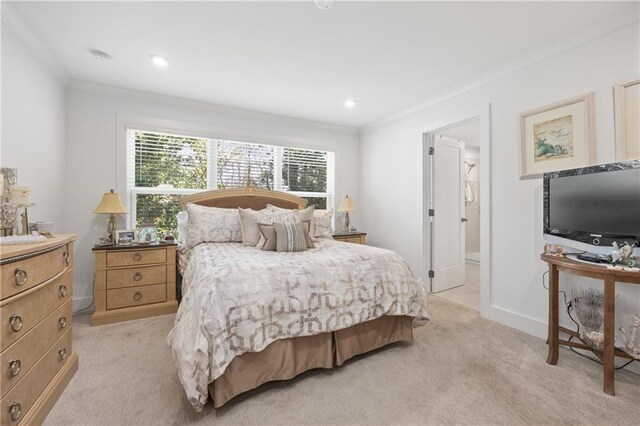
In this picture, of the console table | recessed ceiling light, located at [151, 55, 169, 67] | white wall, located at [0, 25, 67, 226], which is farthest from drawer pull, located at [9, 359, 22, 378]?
the console table

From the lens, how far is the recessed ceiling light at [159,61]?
2546 mm

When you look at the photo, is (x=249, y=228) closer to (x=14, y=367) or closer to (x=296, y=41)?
(x=296, y=41)

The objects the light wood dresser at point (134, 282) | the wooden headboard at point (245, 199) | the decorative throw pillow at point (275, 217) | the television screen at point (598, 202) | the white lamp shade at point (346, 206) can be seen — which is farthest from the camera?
the white lamp shade at point (346, 206)

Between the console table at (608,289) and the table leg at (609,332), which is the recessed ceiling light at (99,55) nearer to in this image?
the console table at (608,289)

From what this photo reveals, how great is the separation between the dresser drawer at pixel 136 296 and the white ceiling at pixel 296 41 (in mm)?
2181

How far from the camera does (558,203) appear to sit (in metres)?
2.19

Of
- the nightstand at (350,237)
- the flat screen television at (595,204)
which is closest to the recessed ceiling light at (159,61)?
the nightstand at (350,237)

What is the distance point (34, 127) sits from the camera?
236 centimetres

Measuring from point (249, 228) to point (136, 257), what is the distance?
45.7 inches

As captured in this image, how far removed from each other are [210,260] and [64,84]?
8.78 ft

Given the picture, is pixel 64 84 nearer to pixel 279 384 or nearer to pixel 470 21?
pixel 279 384

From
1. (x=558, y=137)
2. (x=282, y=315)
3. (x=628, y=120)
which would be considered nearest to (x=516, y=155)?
(x=558, y=137)

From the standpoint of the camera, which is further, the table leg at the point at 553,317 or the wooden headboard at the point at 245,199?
the wooden headboard at the point at 245,199

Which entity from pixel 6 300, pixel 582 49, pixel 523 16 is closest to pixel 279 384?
pixel 6 300
